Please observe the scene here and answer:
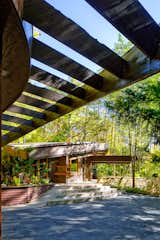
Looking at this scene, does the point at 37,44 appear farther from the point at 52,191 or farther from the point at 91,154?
the point at 91,154

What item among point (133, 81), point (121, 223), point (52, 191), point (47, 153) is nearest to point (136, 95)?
point (47, 153)

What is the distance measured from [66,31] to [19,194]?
9.16 metres

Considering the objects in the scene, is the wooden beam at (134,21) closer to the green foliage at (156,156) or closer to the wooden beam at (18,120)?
Answer: the wooden beam at (18,120)

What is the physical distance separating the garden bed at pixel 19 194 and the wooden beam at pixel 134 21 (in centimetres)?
879

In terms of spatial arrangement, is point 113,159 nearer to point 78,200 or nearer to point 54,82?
point 78,200

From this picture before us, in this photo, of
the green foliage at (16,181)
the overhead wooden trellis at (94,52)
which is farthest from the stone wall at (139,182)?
the overhead wooden trellis at (94,52)

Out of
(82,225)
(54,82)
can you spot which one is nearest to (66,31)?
(54,82)

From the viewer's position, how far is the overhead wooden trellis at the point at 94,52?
1793 millimetres

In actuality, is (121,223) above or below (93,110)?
below

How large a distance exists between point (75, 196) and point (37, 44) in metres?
10.3

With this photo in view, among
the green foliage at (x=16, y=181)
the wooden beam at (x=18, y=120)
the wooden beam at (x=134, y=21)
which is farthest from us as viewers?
the green foliage at (x=16, y=181)

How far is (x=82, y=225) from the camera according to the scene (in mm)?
6398

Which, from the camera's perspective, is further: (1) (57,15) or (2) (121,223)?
(2) (121,223)

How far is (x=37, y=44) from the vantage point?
2203mm
